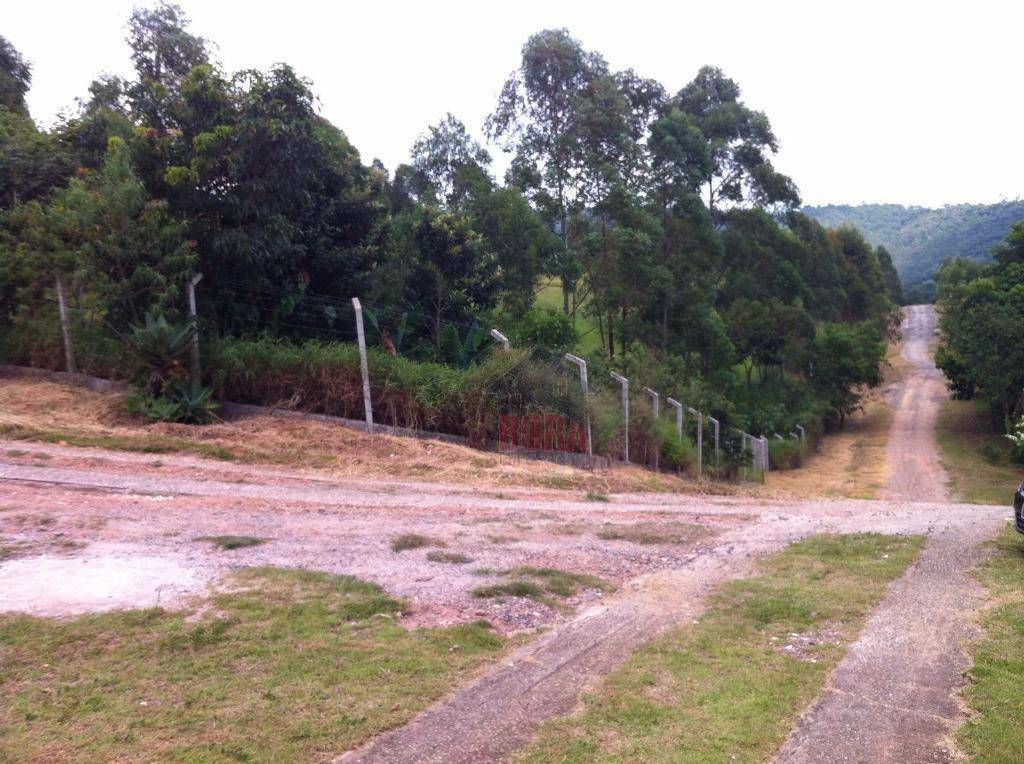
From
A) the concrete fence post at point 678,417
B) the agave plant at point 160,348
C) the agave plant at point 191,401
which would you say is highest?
the agave plant at point 160,348

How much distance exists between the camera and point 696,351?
3419cm

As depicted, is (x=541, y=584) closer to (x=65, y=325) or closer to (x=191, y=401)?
(x=191, y=401)

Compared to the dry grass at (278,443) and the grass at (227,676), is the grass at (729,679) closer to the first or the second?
the grass at (227,676)

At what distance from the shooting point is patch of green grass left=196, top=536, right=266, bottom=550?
769 cm

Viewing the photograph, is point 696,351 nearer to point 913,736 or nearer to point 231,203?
point 231,203

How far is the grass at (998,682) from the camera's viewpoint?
14.6 feet

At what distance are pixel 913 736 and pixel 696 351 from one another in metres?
30.2

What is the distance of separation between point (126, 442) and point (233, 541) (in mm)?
5514

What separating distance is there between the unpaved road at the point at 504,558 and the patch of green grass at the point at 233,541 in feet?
0.45

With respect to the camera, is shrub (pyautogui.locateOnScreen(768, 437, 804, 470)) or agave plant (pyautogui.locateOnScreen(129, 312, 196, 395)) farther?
shrub (pyautogui.locateOnScreen(768, 437, 804, 470))

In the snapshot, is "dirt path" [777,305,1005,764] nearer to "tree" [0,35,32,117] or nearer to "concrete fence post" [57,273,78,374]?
"concrete fence post" [57,273,78,374]

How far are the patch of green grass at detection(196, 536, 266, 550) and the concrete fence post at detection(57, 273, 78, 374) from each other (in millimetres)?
9141

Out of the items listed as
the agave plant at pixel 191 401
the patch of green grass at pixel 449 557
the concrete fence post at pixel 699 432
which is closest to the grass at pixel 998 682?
the patch of green grass at pixel 449 557

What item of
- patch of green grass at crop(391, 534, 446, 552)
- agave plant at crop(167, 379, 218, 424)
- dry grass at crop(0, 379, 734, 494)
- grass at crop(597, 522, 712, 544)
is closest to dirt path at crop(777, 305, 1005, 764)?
grass at crop(597, 522, 712, 544)
